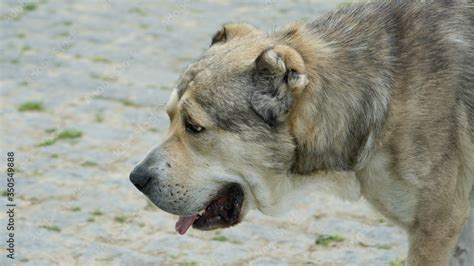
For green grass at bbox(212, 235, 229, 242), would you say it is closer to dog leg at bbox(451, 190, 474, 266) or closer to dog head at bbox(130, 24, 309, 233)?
dog head at bbox(130, 24, 309, 233)

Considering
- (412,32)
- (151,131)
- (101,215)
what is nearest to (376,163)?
(412,32)

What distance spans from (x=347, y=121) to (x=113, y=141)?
12.3 feet

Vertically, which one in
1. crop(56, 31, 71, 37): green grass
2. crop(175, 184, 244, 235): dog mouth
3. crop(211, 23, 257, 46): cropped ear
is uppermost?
crop(211, 23, 257, 46): cropped ear

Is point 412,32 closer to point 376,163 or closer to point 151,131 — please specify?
point 376,163

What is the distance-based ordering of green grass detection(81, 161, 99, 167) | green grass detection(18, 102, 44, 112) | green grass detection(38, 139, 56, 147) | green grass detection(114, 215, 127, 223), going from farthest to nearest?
green grass detection(18, 102, 44, 112) → green grass detection(38, 139, 56, 147) → green grass detection(81, 161, 99, 167) → green grass detection(114, 215, 127, 223)

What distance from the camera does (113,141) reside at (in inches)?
357

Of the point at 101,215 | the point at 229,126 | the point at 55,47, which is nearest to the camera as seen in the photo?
the point at 229,126

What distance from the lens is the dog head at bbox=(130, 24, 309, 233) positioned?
559 cm

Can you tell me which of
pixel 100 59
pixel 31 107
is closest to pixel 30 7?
pixel 100 59

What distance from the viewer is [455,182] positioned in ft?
18.7

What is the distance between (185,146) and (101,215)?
228cm

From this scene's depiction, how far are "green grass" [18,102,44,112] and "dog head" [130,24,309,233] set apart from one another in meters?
4.13

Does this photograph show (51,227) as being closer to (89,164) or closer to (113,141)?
(89,164)

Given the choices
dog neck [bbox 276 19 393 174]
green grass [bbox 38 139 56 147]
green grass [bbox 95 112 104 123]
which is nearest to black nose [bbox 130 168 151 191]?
dog neck [bbox 276 19 393 174]
